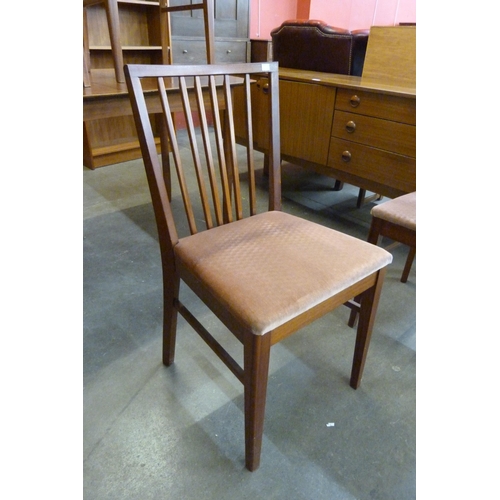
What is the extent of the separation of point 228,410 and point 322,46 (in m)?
2.35

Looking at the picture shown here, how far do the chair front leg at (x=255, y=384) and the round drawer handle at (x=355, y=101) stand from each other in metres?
1.58

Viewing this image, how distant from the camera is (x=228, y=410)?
1122mm

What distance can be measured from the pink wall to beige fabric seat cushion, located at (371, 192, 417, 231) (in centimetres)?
437

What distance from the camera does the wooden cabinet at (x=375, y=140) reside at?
1.77 metres

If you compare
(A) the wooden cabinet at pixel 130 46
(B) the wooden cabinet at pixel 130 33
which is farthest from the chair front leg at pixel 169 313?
(B) the wooden cabinet at pixel 130 33

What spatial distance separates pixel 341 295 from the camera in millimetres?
932

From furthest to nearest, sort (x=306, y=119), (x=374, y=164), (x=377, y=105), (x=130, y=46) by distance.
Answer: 1. (x=130, y=46)
2. (x=306, y=119)
3. (x=374, y=164)
4. (x=377, y=105)

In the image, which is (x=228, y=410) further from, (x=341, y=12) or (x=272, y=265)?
(x=341, y=12)

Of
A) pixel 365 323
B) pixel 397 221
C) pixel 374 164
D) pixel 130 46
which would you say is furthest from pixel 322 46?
pixel 365 323

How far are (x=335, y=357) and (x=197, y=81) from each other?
1.03 m

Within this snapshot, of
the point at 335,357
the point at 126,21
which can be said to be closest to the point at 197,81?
the point at 335,357

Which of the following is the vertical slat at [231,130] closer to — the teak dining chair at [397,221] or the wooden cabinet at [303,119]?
the teak dining chair at [397,221]

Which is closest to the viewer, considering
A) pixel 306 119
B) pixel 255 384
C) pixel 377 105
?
pixel 255 384
